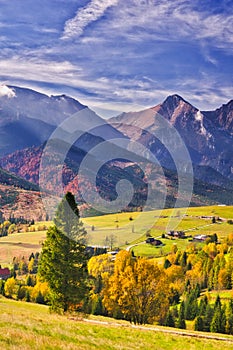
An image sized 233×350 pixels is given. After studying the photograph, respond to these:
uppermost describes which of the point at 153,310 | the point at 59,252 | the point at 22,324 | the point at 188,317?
the point at 59,252

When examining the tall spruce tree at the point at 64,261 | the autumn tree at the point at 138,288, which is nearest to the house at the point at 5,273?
the autumn tree at the point at 138,288

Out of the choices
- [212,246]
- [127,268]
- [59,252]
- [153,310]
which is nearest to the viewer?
[59,252]

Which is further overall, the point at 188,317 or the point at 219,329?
the point at 188,317

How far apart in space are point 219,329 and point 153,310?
33356 mm

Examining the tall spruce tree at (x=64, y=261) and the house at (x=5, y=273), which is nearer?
the tall spruce tree at (x=64, y=261)

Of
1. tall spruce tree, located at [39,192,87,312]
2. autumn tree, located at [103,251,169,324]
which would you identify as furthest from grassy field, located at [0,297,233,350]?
autumn tree, located at [103,251,169,324]

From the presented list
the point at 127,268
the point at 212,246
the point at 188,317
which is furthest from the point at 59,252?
the point at 212,246

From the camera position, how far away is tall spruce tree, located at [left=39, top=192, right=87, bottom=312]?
5109 cm

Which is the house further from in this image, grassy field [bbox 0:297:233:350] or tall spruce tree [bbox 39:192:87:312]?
grassy field [bbox 0:297:233:350]

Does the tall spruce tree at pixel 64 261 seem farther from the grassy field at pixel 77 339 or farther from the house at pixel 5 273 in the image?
the house at pixel 5 273

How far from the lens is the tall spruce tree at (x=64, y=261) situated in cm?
5109

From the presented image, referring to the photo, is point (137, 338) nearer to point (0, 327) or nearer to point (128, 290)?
point (0, 327)

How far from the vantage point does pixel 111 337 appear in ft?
102

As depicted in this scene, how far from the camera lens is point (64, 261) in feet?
168
